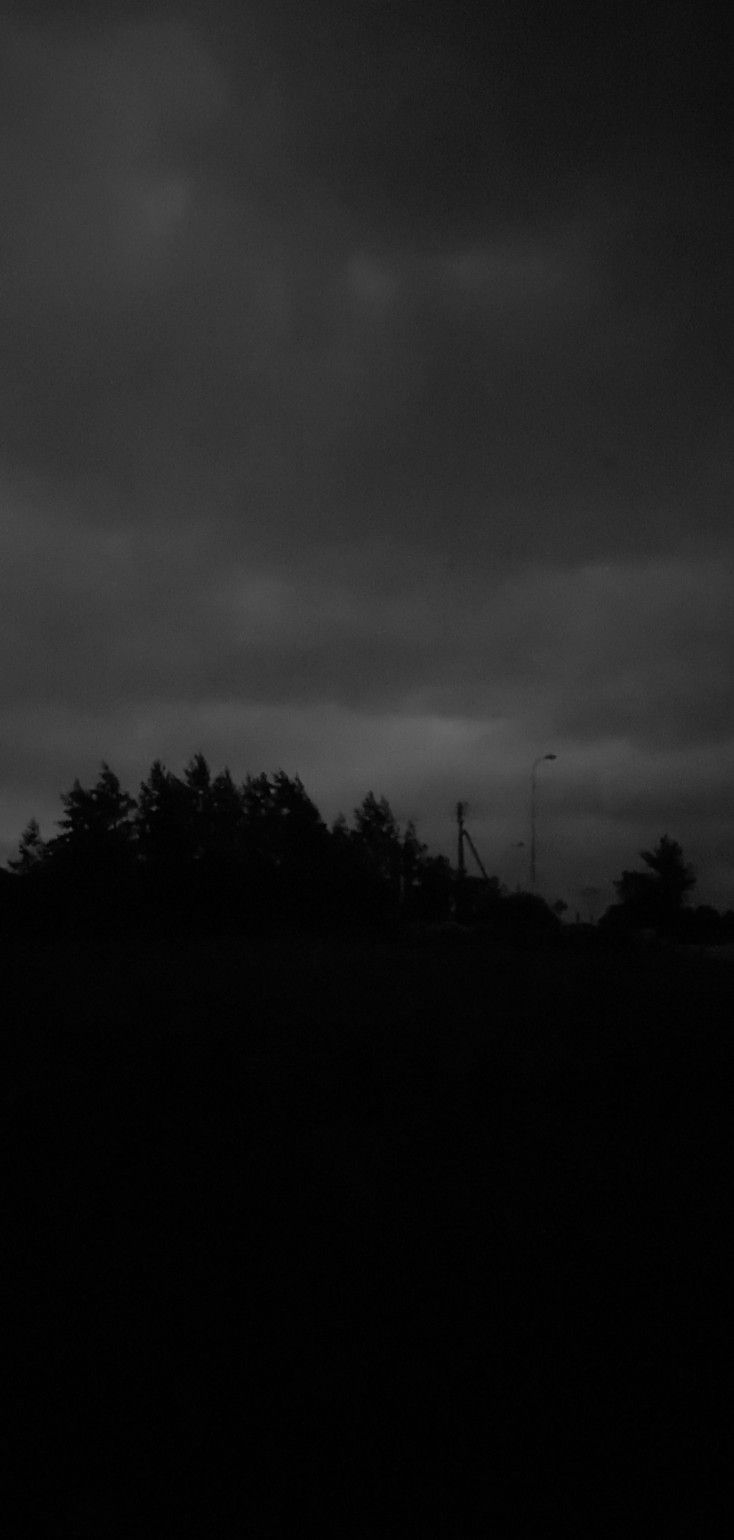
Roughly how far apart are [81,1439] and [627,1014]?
1297cm

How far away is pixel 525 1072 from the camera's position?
11.0 meters

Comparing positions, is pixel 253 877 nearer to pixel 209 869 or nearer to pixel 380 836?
pixel 209 869

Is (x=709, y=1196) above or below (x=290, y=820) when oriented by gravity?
below

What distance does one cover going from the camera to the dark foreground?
3.92 metres

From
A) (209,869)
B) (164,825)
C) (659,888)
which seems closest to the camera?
(209,869)

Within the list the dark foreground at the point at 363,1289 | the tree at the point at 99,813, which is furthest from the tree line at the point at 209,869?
the dark foreground at the point at 363,1289

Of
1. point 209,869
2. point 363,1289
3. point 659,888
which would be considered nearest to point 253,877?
point 209,869

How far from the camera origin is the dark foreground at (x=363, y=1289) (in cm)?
392

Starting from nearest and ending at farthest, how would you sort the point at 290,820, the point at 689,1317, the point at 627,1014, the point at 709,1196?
the point at 689,1317 → the point at 709,1196 → the point at 627,1014 → the point at 290,820

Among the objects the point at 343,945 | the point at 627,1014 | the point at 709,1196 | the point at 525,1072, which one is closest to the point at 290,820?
the point at 343,945

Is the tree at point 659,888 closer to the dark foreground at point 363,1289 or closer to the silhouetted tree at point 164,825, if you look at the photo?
the silhouetted tree at point 164,825

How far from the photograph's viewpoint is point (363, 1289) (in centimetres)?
552

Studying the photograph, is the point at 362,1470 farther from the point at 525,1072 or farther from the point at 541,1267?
the point at 525,1072

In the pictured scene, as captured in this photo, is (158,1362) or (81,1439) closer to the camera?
(81,1439)
